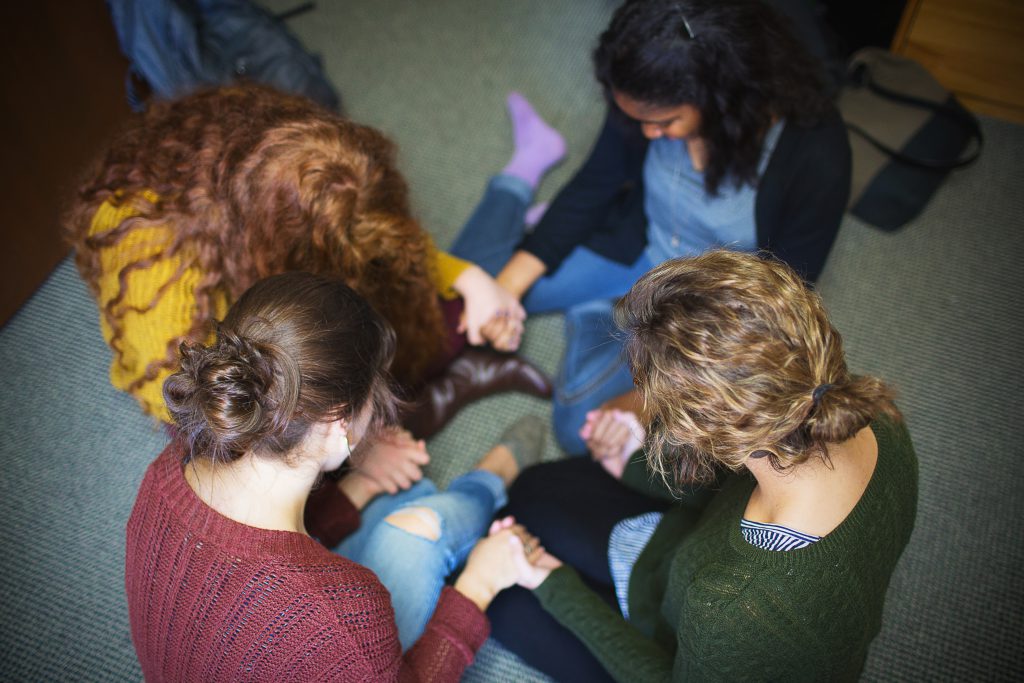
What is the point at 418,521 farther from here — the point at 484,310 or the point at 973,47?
the point at 973,47

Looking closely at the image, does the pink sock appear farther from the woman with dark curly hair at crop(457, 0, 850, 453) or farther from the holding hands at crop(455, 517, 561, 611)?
the holding hands at crop(455, 517, 561, 611)

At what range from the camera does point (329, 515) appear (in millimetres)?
1124

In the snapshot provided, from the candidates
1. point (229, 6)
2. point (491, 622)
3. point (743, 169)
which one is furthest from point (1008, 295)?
point (229, 6)

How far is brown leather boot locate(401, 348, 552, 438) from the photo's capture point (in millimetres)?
1351

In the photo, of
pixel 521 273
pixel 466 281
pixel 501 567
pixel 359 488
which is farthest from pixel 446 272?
pixel 501 567

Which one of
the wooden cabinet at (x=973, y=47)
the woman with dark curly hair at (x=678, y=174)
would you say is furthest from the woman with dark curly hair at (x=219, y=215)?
the wooden cabinet at (x=973, y=47)

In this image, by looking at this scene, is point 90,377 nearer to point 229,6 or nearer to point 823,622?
point 229,6

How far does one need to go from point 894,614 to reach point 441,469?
79 cm

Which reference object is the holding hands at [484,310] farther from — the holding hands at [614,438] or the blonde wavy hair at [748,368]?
the blonde wavy hair at [748,368]

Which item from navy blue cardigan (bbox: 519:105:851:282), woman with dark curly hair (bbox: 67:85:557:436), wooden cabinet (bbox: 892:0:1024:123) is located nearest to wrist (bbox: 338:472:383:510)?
woman with dark curly hair (bbox: 67:85:557:436)

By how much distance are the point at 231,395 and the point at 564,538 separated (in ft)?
1.92

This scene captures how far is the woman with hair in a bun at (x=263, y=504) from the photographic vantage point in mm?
757

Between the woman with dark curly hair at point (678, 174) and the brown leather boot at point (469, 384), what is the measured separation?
70 mm

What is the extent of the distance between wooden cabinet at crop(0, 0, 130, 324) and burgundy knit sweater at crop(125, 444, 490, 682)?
76 centimetres
